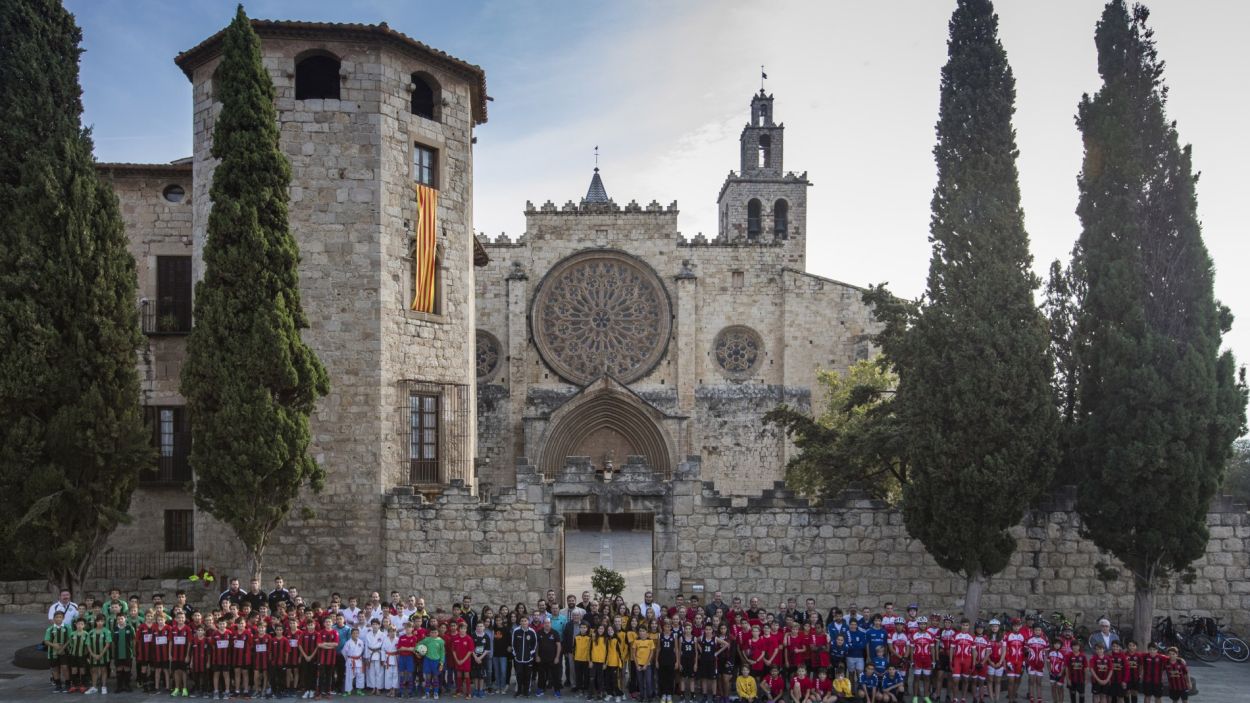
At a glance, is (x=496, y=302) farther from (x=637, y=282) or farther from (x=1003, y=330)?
(x=1003, y=330)

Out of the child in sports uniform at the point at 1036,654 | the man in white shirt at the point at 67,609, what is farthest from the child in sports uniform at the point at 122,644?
the child in sports uniform at the point at 1036,654

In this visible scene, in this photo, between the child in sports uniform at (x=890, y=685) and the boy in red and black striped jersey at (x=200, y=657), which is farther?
the boy in red and black striped jersey at (x=200, y=657)

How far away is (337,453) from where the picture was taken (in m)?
17.1

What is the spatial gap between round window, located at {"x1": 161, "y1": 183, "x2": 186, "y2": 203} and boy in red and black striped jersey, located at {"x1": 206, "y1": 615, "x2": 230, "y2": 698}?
10688 mm

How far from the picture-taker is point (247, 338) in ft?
47.9

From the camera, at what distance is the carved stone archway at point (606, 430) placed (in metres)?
33.1

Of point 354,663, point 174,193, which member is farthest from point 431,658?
point 174,193

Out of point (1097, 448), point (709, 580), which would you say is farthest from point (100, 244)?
point (1097, 448)

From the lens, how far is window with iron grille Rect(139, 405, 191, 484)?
19109 millimetres

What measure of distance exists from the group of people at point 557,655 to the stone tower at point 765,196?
2659 centimetres

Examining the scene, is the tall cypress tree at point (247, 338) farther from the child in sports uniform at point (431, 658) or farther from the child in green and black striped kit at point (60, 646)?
the child in sports uniform at point (431, 658)

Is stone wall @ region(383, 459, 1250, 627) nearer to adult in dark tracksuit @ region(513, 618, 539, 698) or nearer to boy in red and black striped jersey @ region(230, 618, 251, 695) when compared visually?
adult in dark tracksuit @ region(513, 618, 539, 698)

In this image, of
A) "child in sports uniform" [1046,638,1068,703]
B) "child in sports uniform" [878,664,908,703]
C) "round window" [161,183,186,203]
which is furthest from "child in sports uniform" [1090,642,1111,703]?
"round window" [161,183,186,203]

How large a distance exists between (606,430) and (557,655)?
2134 centimetres
